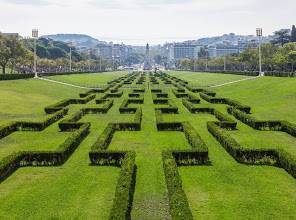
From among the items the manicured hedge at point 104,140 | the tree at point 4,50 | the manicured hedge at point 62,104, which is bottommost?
the manicured hedge at point 104,140

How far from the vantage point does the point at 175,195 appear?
47.5 ft

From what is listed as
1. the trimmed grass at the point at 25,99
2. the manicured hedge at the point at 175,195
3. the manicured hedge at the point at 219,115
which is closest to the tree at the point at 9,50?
the trimmed grass at the point at 25,99

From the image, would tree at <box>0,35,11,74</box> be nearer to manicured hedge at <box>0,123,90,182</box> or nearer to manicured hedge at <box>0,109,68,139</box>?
manicured hedge at <box>0,109,68,139</box>

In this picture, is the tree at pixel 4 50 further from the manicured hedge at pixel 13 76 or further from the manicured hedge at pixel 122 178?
the manicured hedge at pixel 122 178

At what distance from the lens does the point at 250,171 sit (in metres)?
20.2

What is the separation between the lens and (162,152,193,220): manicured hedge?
42.3ft

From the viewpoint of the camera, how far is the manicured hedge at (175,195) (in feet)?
42.3

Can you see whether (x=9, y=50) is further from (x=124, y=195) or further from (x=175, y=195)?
(x=175, y=195)

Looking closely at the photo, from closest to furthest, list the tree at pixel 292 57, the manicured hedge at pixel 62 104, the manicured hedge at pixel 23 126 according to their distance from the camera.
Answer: the manicured hedge at pixel 23 126
the manicured hedge at pixel 62 104
the tree at pixel 292 57

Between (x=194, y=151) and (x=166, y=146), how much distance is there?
464cm

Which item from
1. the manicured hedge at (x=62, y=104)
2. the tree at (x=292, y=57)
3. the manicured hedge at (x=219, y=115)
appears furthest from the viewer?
the tree at (x=292, y=57)

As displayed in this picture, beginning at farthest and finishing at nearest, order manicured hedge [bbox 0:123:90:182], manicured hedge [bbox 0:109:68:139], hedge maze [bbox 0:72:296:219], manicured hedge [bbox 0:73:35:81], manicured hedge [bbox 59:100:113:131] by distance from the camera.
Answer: manicured hedge [bbox 0:73:35:81], manicured hedge [bbox 59:100:113:131], manicured hedge [bbox 0:109:68:139], manicured hedge [bbox 0:123:90:182], hedge maze [bbox 0:72:296:219]

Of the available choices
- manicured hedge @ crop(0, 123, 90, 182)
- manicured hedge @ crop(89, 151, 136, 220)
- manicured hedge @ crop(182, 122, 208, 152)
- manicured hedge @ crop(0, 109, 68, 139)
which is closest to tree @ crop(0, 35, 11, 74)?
manicured hedge @ crop(0, 109, 68, 139)

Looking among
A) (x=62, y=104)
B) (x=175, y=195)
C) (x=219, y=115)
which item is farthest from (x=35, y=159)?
(x=62, y=104)
